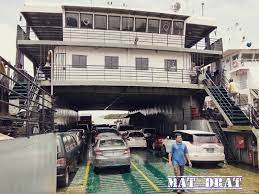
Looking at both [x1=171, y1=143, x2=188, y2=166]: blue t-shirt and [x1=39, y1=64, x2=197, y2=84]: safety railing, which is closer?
[x1=171, y1=143, x2=188, y2=166]: blue t-shirt

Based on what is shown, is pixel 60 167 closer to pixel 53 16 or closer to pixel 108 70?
pixel 108 70

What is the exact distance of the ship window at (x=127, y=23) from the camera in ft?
78.7

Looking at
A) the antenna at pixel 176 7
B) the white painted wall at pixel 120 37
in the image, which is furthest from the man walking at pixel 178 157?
the antenna at pixel 176 7

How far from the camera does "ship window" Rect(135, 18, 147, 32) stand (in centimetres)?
2428

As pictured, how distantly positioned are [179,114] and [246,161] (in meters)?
10.1

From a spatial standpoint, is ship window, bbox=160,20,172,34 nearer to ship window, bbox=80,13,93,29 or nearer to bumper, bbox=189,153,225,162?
ship window, bbox=80,13,93,29

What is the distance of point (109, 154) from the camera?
1416 centimetres

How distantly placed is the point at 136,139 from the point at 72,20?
9.94 m

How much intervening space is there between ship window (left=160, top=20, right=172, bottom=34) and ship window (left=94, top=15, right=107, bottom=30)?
175 inches

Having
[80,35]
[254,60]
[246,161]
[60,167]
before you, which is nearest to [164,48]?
[80,35]

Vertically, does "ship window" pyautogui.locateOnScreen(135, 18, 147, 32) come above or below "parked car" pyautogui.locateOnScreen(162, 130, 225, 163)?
above

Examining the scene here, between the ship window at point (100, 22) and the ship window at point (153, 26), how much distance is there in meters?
3.45

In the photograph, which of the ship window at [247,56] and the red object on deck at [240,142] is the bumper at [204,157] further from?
the ship window at [247,56]

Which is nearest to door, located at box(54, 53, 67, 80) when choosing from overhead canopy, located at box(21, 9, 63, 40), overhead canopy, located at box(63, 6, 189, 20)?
overhead canopy, located at box(21, 9, 63, 40)
